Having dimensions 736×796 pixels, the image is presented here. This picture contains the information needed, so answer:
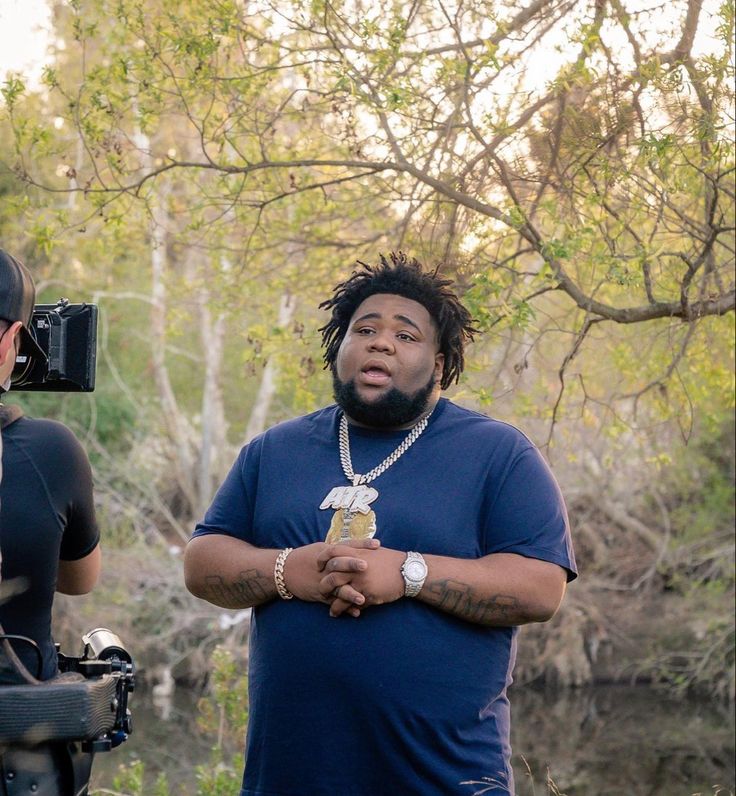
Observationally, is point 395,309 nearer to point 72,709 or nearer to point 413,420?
point 413,420

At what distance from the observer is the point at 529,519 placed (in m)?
3.04

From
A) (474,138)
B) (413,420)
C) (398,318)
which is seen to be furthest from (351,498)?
(474,138)

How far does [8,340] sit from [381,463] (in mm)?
1026

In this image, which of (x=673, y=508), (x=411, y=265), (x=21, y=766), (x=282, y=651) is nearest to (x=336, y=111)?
(x=411, y=265)

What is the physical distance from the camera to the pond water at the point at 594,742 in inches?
444

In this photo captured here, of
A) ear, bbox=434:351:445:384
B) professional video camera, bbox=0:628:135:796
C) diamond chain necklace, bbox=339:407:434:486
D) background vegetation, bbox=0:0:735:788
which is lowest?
professional video camera, bbox=0:628:135:796

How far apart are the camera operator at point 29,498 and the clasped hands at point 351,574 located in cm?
58

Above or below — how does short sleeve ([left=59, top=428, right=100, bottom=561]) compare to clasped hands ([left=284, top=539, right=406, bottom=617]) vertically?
above

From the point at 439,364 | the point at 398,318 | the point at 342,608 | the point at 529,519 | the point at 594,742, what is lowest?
the point at 594,742

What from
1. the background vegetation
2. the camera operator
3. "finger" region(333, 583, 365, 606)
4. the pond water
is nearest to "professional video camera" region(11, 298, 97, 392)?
the camera operator

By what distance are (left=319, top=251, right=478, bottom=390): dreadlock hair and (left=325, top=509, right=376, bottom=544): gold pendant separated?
582 mm

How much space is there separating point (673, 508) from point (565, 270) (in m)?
9.63

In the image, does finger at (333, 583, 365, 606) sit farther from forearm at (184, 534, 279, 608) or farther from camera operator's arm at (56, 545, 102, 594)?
camera operator's arm at (56, 545, 102, 594)

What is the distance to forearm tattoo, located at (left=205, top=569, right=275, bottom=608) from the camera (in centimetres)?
310
